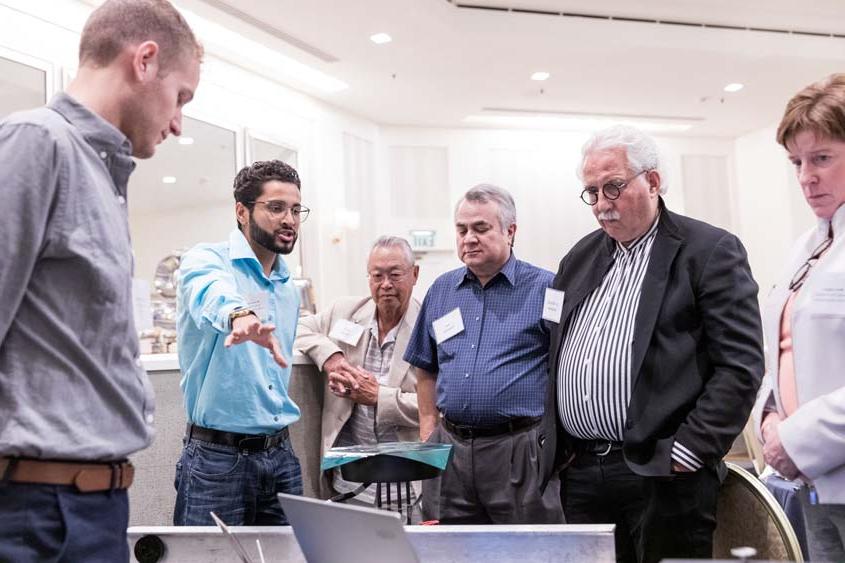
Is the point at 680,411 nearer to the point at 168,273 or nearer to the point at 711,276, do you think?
the point at 711,276

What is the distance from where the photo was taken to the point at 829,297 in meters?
1.42

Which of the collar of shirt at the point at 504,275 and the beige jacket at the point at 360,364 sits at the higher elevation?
the collar of shirt at the point at 504,275

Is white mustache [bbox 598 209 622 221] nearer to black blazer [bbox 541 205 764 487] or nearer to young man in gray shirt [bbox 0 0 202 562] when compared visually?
black blazer [bbox 541 205 764 487]

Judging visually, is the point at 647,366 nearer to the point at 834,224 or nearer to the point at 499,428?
the point at 834,224

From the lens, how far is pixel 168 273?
503cm

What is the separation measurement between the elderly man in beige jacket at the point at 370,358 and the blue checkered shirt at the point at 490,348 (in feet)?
0.52

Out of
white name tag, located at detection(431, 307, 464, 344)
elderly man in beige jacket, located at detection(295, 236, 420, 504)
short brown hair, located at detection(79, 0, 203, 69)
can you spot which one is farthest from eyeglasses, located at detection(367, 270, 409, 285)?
short brown hair, located at detection(79, 0, 203, 69)

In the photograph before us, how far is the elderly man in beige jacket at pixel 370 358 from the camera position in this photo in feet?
8.98

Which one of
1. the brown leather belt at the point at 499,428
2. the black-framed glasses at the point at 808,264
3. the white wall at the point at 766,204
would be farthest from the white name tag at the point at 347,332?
the white wall at the point at 766,204

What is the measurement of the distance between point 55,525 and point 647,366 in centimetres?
125

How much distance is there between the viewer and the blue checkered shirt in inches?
97.9

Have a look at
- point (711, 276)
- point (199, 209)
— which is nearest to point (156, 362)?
point (711, 276)

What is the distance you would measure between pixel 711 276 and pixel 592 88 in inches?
279

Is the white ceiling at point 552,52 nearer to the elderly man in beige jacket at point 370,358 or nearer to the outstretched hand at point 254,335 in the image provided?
the elderly man in beige jacket at point 370,358
